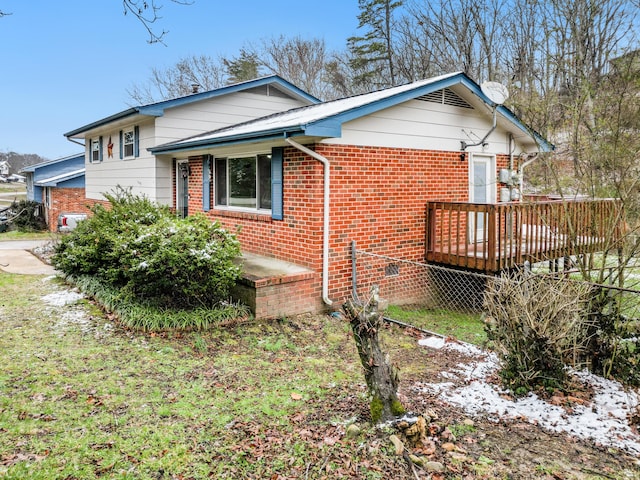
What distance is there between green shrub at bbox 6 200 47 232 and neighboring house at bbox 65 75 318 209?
8091mm

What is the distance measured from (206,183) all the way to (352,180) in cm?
405

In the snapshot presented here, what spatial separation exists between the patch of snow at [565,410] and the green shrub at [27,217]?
22667 mm

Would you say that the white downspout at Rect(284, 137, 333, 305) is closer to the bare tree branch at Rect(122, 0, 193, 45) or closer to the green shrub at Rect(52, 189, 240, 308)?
the green shrub at Rect(52, 189, 240, 308)

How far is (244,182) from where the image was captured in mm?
9695

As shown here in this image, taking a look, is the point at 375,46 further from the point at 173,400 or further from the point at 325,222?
the point at 173,400

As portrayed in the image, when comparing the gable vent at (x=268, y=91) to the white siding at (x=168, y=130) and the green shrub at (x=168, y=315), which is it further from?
the green shrub at (x=168, y=315)

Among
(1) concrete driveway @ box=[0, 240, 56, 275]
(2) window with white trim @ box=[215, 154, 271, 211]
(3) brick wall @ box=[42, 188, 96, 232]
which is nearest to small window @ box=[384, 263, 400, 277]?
(2) window with white trim @ box=[215, 154, 271, 211]

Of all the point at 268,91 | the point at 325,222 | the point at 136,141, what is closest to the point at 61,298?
the point at 325,222

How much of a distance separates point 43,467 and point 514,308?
403 cm

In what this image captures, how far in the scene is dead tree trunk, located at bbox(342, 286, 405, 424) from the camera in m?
3.79

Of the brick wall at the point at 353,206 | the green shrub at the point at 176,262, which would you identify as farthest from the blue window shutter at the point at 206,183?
the green shrub at the point at 176,262

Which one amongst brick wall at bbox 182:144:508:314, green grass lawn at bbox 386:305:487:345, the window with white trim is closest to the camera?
green grass lawn at bbox 386:305:487:345

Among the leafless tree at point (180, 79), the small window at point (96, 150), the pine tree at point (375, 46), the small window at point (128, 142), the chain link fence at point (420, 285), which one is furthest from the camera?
the leafless tree at point (180, 79)

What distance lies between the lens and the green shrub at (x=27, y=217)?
22203 mm
